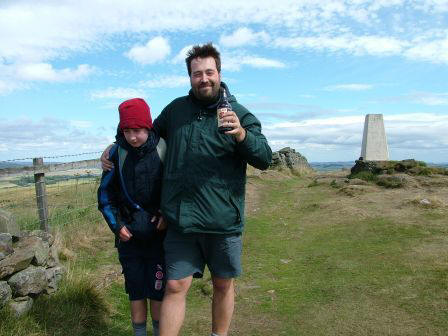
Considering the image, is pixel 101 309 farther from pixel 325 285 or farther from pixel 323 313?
pixel 325 285

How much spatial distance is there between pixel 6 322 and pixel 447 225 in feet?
23.0

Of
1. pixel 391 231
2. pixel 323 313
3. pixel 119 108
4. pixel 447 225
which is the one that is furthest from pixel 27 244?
pixel 447 225

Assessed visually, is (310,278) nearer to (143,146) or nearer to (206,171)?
(206,171)

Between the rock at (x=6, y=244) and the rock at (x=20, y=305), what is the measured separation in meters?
0.49

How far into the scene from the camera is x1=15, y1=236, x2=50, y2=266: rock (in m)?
5.02

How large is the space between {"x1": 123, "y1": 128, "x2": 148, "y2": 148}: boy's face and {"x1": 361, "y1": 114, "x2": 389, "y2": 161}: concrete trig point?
1540 centimetres

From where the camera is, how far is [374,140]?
18250mm

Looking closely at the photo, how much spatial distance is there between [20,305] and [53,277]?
0.72 metres

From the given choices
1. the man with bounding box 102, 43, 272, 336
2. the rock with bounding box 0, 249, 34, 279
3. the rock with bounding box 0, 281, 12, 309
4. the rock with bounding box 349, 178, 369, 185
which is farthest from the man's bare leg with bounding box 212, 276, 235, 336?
the rock with bounding box 349, 178, 369, 185

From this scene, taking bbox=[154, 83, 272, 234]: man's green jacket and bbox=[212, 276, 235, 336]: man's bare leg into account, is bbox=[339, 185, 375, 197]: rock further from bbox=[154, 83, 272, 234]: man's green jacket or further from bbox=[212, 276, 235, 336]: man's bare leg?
bbox=[154, 83, 272, 234]: man's green jacket

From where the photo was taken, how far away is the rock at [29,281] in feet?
14.9

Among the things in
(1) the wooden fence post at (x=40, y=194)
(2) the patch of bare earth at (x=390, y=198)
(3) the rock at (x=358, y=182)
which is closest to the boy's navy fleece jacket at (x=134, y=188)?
(1) the wooden fence post at (x=40, y=194)

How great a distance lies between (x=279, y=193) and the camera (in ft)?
51.5

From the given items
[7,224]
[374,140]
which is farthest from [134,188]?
[374,140]
